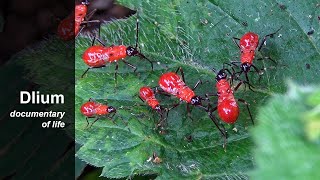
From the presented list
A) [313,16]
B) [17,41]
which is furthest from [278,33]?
[17,41]

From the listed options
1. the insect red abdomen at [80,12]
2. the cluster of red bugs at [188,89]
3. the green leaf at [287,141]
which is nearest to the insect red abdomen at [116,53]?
the cluster of red bugs at [188,89]

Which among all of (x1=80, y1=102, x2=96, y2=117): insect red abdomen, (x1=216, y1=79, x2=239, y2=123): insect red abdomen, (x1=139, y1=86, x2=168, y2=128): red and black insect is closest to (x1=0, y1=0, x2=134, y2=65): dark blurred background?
(x1=80, y1=102, x2=96, y2=117): insect red abdomen

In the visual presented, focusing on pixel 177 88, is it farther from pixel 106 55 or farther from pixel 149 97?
pixel 106 55

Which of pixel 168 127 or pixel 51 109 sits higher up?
pixel 168 127

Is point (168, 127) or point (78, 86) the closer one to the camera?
point (168, 127)

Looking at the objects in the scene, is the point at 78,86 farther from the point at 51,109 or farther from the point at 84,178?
the point at 84,178

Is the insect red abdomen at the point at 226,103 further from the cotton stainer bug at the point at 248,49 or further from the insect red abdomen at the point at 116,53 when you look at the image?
the insect red abdomen at the point at 116,53
